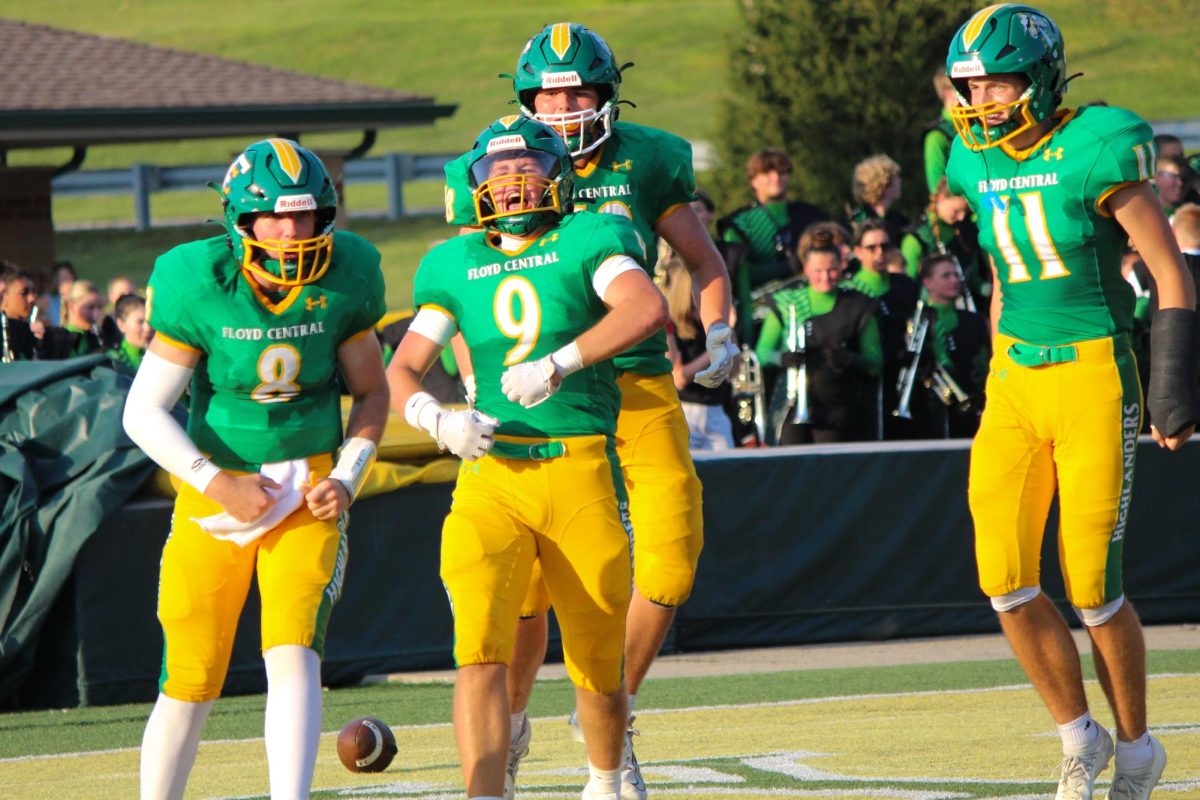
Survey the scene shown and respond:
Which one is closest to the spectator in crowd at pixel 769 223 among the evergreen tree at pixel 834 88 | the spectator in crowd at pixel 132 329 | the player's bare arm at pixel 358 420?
the spectator in crowd at pixel 132 329

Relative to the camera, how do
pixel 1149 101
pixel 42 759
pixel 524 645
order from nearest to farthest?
1. pixel 524 645
2. pixel 42 759
3. pixel 1149 101

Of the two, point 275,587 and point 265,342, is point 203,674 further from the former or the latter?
point 265,342

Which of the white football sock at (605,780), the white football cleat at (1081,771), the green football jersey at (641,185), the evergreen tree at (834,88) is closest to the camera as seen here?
the white football sock at (605,780)

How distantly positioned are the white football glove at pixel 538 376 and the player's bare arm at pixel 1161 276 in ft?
5.71

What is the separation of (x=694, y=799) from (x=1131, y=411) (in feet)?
5.76

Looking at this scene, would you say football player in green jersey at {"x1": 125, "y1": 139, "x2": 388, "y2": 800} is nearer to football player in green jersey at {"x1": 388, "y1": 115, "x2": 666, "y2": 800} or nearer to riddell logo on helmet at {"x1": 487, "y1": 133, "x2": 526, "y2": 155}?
football player in green jersey at {"x1": 388, "y1": 115, "x2": 666, "y2": 800}

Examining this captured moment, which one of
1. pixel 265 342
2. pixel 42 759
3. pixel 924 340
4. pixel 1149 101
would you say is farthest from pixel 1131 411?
pixel 1149 101

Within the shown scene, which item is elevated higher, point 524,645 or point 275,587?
point 275,587

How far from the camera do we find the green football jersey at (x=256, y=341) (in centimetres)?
527

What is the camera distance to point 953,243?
39.8ft

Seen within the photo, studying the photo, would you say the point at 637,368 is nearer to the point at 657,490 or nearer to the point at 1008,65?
the point at 657,490

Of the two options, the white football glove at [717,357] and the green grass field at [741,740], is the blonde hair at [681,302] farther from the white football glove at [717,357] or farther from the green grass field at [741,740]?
the white football glove at [717,357]

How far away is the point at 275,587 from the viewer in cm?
525

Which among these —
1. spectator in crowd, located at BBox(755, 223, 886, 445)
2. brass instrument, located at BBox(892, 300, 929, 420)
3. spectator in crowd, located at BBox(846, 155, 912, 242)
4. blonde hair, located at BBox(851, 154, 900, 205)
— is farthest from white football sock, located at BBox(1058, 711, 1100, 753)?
blonde hair, located at BBox(851, 154, 900, 205)
